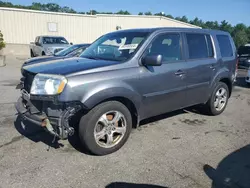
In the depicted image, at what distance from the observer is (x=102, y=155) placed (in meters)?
3.68

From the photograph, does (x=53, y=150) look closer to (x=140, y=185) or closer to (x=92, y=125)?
(x=92, y=125)

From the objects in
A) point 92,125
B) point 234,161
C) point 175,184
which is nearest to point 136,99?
point 92,125

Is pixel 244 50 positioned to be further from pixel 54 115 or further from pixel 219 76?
pixel 54 115

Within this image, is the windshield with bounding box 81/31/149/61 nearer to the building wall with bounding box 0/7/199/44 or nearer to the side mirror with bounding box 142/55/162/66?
the side mirror with bounding box 142/55/162/66

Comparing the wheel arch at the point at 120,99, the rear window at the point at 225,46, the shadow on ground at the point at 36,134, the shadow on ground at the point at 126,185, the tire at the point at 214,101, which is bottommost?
the shadow on ground at the point at 126,185

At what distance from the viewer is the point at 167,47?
4.38 metres

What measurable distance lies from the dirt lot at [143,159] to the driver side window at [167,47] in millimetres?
1422

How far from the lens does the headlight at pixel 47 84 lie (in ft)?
10.5

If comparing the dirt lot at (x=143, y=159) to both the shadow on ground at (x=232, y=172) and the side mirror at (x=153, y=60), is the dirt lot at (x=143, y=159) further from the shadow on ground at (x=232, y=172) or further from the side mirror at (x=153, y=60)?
the side mirror at (x=153, y=60)

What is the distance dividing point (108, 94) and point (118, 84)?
23 centimetres

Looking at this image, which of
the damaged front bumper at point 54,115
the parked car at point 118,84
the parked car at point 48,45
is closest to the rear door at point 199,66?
the parked car at point 118,84

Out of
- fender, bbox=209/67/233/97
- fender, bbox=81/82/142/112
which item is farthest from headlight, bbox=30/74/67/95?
fender, bbox=209/67/233/97

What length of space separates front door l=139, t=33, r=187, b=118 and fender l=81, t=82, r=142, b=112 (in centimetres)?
21

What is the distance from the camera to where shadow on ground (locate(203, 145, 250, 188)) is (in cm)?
306
